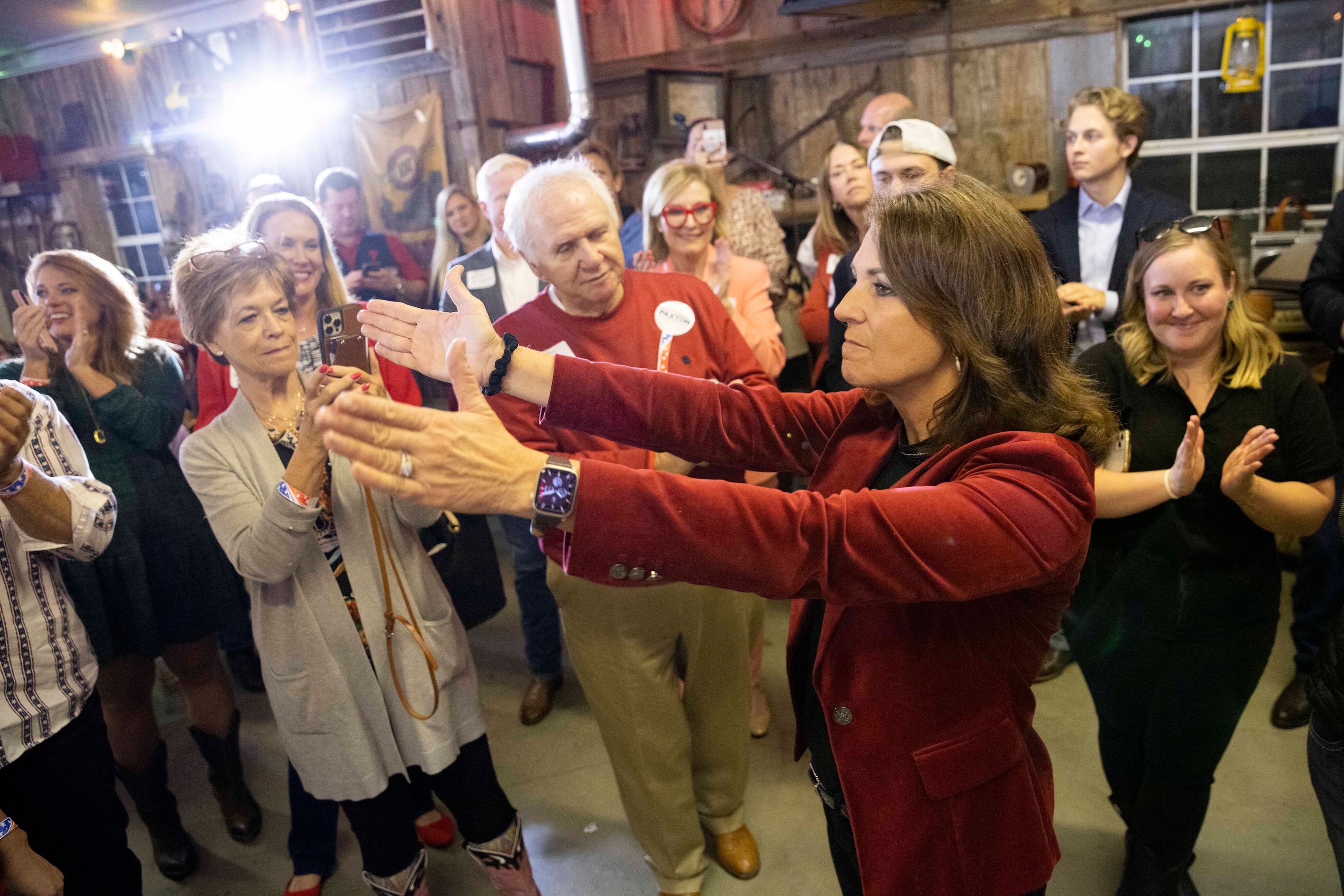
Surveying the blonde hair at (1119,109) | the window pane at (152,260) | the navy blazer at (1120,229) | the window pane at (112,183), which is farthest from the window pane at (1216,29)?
the window pane at (112,183)

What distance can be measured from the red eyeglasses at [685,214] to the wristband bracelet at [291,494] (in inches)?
68.6

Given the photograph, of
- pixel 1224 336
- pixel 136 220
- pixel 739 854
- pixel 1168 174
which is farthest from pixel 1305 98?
pixel 136 220

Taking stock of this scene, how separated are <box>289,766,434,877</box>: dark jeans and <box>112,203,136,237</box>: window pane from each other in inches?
189

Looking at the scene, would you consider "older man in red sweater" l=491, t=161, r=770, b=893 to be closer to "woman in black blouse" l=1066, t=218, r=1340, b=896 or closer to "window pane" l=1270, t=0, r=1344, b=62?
"woman in black blouse" l=1066, t=218, r=1340, b=896

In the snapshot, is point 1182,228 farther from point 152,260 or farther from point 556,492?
point 152,260

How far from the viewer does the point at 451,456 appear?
844 mm

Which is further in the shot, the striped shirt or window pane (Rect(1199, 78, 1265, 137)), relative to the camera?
window pane (Rect(1199, 78, 1265, 137))

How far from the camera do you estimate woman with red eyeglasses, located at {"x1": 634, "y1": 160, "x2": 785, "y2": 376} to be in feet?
9.52

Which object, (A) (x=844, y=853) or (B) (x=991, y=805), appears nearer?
(B) (x=991, y=805)

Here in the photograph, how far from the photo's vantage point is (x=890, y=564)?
928 millimetres

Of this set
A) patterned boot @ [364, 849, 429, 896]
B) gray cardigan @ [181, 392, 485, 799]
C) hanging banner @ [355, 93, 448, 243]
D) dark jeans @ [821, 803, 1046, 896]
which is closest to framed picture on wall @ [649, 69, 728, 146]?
hanging banner @ [355, 93, 448, 243]

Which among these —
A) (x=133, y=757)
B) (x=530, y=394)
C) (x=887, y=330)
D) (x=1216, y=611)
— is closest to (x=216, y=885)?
(x=133, y=757)

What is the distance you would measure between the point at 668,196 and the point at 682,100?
7.53 ft

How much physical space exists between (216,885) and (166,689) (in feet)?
4.68
